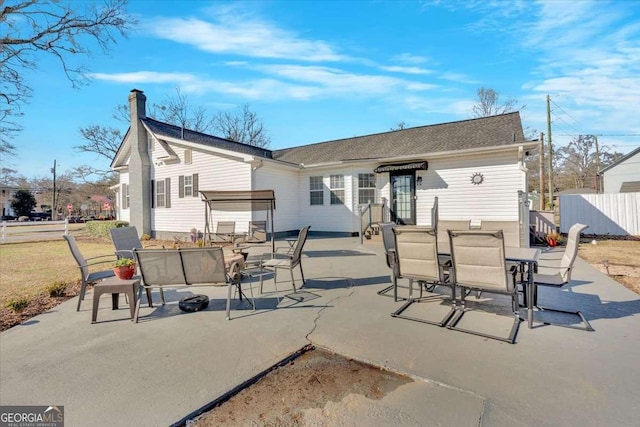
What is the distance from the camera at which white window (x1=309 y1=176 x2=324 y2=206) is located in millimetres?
13500

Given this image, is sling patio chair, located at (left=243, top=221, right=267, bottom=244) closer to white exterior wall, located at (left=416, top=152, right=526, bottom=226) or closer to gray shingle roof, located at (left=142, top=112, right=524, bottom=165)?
gray shingle roof, located at (left=142, top=112, right=524, bottom=165)

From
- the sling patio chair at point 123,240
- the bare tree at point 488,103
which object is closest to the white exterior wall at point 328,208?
the sling patio chair at point 123,240

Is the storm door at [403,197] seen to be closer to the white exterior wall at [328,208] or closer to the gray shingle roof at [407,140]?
the gray shingle roof at [407,140]

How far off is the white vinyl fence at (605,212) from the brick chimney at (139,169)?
Answer: 18273 millimetres

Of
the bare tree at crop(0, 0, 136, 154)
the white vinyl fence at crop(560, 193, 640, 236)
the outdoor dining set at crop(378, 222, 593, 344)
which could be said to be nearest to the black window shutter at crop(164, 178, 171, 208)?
the bare tree at crop(0, 0, 136, 154)

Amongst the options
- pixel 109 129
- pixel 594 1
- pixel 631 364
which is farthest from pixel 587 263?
pixel 109 129

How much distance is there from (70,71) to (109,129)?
1631cm

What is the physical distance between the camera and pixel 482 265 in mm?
3371

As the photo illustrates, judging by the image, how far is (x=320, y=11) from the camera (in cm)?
930

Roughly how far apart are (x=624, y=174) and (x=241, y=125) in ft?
110

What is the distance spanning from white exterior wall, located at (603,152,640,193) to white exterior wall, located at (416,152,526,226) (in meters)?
22.3

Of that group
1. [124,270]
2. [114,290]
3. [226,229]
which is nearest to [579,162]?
[226,229]

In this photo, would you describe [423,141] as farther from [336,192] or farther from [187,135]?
[187,135]

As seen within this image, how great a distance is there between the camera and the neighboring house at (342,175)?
33.9ft
